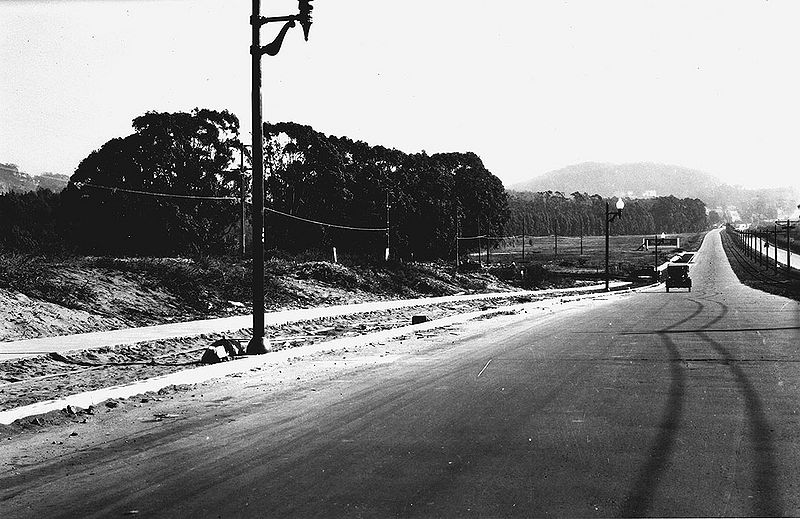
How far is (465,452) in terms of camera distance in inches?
252

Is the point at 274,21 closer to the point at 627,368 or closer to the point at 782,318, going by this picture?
the point at 627,368

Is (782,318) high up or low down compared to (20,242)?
down

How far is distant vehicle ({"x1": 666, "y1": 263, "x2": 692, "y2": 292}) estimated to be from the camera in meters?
56.7

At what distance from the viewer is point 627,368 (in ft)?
38.4

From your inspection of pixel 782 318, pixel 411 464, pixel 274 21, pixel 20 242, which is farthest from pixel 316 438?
pixel 20 242

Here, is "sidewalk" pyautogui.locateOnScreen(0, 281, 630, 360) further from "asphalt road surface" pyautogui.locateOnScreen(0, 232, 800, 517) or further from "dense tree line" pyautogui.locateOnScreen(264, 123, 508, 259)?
"dense tree line" pyautogui.locateOnScreen(264, 123, 508, 259)

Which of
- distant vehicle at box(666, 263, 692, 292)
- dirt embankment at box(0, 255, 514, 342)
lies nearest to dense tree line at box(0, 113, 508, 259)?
dirt embankment at box(0, 255, 514, 342)

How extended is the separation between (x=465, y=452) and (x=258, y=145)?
31.6ft

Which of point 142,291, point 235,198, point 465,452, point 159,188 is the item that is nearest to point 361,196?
point 235,198

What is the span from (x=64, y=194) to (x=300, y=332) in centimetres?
2301

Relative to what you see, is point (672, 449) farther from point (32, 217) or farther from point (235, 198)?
point (32, 217)

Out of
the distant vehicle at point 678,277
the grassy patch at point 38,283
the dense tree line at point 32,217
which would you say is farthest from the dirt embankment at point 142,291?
the distant vehicle at point 678,277

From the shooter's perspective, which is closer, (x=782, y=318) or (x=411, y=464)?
(x=411, y=464)

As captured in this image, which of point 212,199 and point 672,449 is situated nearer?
point 672,449
